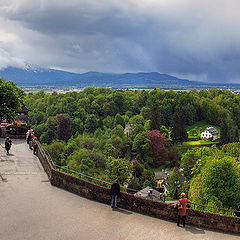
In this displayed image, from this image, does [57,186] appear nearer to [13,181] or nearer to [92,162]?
[13,181]

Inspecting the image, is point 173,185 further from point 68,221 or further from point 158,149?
point 68,221

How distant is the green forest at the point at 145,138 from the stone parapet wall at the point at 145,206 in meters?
22.2

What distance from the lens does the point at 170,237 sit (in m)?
11.6

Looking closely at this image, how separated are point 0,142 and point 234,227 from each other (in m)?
23.9

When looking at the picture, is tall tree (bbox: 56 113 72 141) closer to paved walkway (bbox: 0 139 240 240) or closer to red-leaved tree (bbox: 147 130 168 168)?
red-leaved tree (bbox: 147 130 168 168)

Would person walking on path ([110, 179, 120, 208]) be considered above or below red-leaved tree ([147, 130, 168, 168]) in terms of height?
above

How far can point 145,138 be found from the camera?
85875mm

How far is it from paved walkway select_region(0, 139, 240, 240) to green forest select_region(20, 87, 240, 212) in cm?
2289

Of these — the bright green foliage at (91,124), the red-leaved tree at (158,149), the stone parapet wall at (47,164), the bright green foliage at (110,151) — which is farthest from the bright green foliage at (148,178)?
the stone parapet wall at (47,164)

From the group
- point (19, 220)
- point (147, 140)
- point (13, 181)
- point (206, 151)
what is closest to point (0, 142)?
point (13, 181)

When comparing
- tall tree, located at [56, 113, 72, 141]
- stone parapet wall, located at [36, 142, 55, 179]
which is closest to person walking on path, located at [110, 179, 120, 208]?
stone parapet wall, located at [36, 142, 55, 179]

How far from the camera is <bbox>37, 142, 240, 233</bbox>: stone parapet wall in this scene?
1247 centimetres

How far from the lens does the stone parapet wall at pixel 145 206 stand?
12.5 m

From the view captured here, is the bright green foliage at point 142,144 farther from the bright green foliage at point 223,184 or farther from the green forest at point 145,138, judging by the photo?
the bright green foliage at point 223,184
